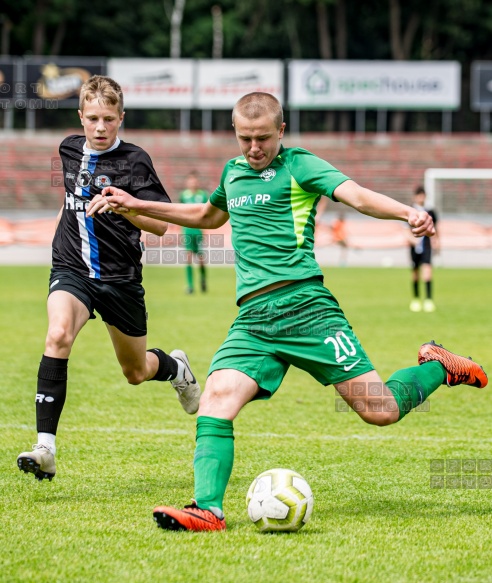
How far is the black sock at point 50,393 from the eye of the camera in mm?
5500

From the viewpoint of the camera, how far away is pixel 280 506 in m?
4.64

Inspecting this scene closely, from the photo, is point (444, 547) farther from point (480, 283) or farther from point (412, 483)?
point (480, 283)

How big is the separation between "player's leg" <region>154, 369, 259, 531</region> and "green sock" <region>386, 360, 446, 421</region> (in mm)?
775

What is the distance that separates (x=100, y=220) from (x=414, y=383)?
206cm

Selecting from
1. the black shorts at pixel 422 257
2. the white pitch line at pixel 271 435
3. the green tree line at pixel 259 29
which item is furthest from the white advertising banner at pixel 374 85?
the white pitch line at pixel 271 435

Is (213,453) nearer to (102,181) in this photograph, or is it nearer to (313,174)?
(313,174)

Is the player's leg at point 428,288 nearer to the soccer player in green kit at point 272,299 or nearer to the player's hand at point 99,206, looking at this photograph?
the soccer player in green kit at point 272,299

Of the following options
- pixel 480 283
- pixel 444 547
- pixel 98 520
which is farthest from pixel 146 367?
pixel 480 283

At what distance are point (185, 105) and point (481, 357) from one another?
32.7m

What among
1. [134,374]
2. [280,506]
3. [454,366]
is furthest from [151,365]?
[280,506]

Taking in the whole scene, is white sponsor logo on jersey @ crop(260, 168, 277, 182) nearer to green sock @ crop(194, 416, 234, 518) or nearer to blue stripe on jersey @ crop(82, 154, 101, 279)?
green sock @ crop(194, 416, 234, 518)

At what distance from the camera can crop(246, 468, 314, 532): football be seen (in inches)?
183

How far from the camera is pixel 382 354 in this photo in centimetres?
1139

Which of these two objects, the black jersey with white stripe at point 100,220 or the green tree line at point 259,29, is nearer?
the black jersey with white stripe at point 100,220
